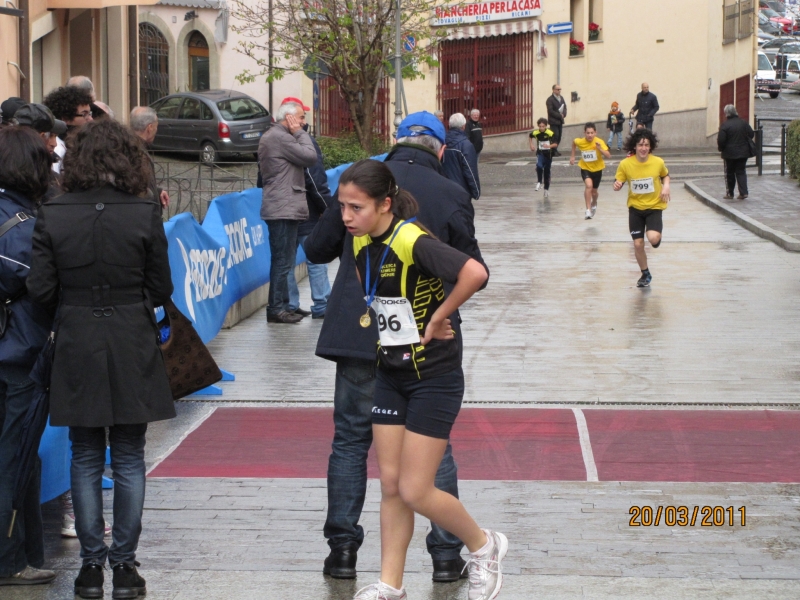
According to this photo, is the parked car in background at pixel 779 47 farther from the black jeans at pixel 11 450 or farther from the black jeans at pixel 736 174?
the black jeans at pixel 11 450

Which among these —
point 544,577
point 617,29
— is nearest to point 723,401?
point 544,577

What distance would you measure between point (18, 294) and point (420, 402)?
5.40 ft

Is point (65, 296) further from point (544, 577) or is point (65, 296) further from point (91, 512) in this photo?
point (544, 577)

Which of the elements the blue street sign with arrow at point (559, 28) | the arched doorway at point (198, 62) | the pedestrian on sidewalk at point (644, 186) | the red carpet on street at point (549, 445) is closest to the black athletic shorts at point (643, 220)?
the pedestrian on sidewalk at point (644, 186)

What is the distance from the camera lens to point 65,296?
449 cm

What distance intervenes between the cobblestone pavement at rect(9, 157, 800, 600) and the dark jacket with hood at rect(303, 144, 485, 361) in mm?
948

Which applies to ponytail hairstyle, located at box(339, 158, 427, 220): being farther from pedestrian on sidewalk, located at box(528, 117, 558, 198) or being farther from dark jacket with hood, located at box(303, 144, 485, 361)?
pedestrian on sidewalk, located at box(528, 117, 558, 198)

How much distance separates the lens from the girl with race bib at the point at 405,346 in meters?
4.18

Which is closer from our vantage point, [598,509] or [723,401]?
[598,509]

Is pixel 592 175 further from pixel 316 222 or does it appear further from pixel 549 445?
pixel 549 445

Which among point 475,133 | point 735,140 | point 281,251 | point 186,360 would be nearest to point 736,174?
point 735,140

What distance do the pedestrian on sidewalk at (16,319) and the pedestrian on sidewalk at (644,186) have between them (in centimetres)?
891

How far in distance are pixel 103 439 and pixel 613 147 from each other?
32662mm
